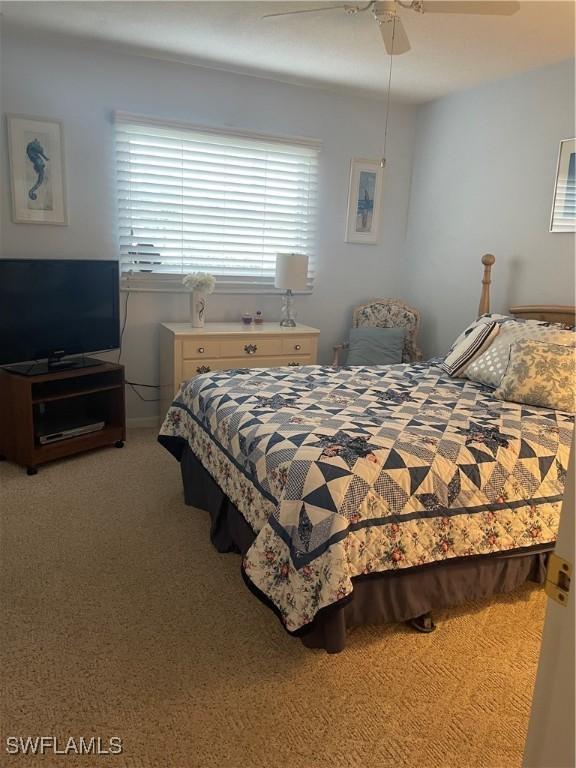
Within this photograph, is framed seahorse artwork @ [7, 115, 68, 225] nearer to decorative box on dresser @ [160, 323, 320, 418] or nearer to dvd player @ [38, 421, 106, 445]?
decorative box on dresser @ [160, 323, 320, 418]

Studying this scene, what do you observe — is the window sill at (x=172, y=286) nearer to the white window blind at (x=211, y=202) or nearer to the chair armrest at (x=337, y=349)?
the white window blind at (x=211, y=202)

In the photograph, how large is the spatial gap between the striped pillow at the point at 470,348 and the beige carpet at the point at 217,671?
4.47 ft

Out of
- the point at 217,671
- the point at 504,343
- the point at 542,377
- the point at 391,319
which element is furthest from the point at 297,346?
the point at 217,671

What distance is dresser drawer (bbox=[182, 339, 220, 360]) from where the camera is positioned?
3.88m

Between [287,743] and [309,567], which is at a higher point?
[309,567]

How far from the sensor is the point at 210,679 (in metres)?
1.86

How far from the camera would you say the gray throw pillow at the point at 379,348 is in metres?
4.57

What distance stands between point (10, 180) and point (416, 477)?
3.21m

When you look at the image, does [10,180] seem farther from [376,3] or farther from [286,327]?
[376,3]

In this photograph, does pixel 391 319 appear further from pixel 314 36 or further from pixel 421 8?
pixel 421 8

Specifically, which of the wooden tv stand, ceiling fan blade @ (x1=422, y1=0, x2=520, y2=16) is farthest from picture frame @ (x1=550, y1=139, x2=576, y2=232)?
the wooden tv stand

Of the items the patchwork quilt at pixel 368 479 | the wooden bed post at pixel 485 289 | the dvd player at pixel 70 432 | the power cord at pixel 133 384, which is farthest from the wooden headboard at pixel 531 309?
the dvd player at pixel 70 432

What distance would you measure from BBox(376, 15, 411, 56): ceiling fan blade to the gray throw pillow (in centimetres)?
218

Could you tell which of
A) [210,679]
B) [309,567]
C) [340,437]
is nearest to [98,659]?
[210,679]
